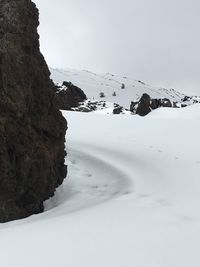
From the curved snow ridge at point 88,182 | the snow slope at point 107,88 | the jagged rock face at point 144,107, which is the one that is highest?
the snow slope at point 107,88

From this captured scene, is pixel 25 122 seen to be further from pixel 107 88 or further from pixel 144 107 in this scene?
pixel 107 88

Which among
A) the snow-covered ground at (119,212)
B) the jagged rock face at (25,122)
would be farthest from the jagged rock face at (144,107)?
the jagged rock face at (25,122)

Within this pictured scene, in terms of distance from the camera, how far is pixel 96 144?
8102mm

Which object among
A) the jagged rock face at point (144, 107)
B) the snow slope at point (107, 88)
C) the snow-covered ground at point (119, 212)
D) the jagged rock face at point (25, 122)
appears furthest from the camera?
the snow slope at point (107, 88)

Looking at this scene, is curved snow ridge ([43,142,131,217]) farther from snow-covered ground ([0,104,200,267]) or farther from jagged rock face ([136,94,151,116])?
jagged rock face ([136,94,151,116])

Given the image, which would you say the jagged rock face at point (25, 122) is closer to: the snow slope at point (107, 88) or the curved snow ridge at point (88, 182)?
the curved snow ridge at point (88, 182)

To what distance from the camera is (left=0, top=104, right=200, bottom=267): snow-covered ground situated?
10.6 ft

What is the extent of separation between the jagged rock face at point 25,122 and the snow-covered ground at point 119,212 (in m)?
0.27

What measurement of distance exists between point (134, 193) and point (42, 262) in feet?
6.79

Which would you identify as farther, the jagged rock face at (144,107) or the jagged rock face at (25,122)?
the jagged rock face at (144,107)

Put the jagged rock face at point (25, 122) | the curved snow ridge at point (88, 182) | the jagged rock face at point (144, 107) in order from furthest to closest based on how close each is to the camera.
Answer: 1. the jagged rock face at point (144, 107)
2. the curved snow ridge at point (88, 182)
3. the jagged rock face at point (25, 122)

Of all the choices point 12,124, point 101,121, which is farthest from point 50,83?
point 101,121

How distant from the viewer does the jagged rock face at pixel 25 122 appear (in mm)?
5020

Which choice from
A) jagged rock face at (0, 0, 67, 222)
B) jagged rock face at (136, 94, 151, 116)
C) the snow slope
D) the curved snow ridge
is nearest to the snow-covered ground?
the curved snow ridge
